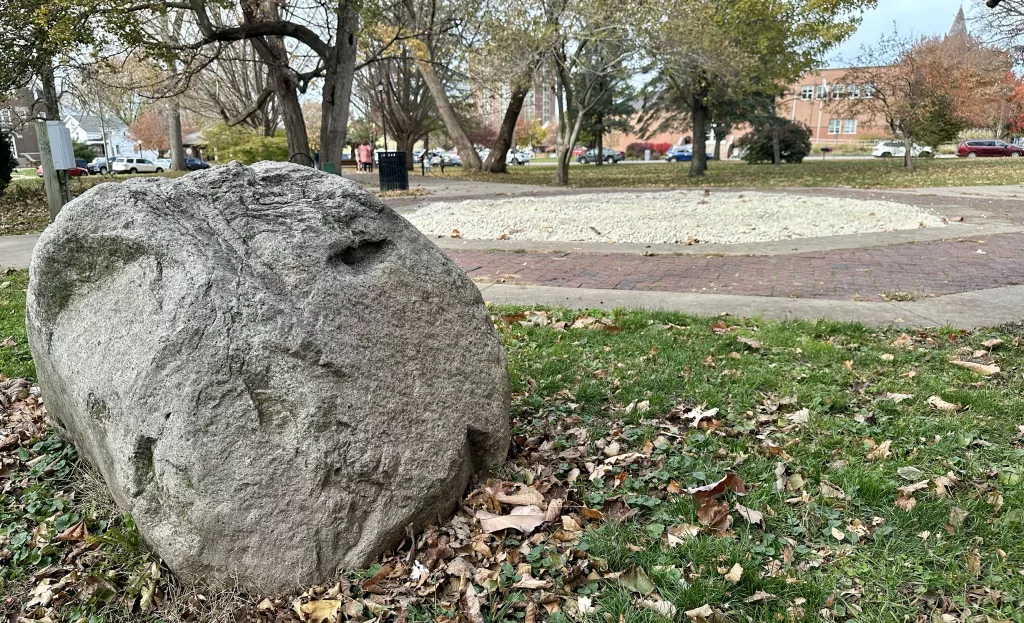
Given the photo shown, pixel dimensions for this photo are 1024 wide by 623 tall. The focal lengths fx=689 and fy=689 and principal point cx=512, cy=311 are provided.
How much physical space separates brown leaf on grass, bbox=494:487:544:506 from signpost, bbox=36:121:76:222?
1179 centimetres

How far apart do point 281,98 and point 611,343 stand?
53.3ft

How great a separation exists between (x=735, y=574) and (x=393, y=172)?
63.0ft

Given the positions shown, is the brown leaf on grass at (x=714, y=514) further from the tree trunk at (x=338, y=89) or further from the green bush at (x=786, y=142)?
the green bush at (x=786, y=142)

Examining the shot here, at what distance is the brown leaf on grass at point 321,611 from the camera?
2.39 m

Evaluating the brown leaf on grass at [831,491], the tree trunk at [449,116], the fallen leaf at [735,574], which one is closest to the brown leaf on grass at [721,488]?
the brown leaf on grass at [831,491]

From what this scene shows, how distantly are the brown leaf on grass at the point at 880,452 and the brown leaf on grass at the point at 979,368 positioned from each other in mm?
1259

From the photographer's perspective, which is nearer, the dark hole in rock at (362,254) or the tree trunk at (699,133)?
the dark hole in rock at (362,254)

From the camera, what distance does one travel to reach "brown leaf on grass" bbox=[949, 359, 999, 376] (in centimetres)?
400

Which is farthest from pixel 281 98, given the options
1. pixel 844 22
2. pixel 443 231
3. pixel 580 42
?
pixel 844 22

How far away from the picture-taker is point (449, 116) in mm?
29375

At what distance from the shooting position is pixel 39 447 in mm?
3631

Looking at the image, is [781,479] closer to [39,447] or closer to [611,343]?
[611,343]

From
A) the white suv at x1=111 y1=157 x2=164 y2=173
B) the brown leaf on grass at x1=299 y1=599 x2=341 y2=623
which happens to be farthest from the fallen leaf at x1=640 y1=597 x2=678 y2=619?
the white suv at x1=111 y1=157 x2=164 y2=173

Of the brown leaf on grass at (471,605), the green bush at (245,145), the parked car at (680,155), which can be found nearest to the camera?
the brown leaf on grass at (471,605)
